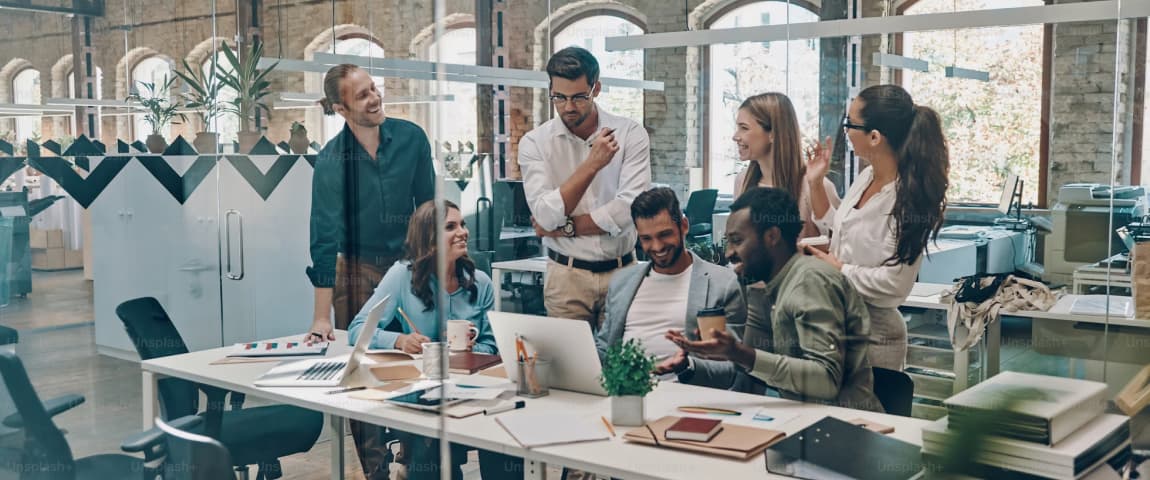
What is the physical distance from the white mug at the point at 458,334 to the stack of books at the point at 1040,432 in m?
1.96

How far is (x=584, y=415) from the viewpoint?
2596 millimetres

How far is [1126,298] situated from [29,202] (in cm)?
466

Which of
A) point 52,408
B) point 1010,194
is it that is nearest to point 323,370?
point 52,408

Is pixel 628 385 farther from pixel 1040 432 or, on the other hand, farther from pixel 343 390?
pixel 1040 432

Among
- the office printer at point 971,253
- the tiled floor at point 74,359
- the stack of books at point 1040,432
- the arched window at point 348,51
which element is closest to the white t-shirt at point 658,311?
the office printer at point 971,253

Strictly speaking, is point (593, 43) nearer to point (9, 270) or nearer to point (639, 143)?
point (639, 143)

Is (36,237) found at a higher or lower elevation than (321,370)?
higher

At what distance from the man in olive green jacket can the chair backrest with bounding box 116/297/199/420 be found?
177 cm

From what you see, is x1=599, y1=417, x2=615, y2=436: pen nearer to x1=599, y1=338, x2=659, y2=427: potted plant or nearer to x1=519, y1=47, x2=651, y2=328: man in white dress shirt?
x1=599, y1=338, x2=659, y2=427: potted plant

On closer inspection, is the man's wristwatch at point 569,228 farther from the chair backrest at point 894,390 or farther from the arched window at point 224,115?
the arched window at point 224,115

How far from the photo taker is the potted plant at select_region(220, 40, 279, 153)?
4.91 m

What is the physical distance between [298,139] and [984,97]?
3394 mm

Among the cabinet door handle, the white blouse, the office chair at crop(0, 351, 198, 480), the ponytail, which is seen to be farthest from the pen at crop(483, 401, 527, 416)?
the cabinet door handle

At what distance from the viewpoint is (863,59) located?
280 centimetres
